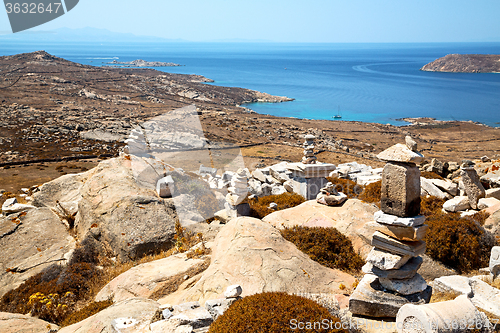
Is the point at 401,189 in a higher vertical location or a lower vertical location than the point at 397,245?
higher

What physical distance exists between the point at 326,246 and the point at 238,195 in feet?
11.3

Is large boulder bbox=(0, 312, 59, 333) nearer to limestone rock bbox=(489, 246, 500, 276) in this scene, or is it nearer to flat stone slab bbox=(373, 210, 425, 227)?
flat stone slab bbox=(373, 210, 425, 227)

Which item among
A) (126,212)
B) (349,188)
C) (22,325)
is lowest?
(349,188)

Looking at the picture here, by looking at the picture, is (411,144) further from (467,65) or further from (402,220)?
(467,65)

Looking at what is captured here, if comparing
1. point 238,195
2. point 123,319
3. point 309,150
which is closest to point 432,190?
point 309,150

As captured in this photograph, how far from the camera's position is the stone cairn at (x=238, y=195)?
34.6ft

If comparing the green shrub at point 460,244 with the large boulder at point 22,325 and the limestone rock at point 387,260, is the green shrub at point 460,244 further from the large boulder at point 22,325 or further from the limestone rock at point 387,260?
the large boulder at point 22,325

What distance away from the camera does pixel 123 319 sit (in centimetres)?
526

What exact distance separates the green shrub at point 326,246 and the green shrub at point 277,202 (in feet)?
10.0

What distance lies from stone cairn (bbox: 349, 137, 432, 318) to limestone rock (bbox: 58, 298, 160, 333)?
3.43 m

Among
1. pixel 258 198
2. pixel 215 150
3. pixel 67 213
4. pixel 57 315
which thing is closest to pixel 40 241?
pixel 67 213

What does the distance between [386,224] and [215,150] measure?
105 feet

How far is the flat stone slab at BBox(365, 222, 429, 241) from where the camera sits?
18.1 feet

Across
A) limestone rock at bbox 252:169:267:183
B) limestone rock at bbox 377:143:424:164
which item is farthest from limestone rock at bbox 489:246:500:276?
limestone rock at bbox 252:169:267:183
